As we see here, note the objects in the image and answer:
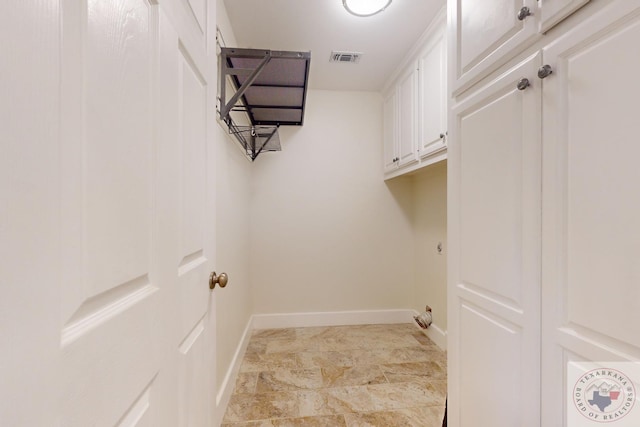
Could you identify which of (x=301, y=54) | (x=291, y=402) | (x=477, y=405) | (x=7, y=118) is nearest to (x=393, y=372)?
(x=291, y=402)

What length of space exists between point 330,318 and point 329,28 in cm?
A: 255

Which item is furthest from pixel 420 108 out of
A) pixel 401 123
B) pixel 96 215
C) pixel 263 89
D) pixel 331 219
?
pixel 96 215

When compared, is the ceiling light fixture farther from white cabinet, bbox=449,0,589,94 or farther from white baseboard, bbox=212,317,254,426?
white baseboard, bbox=212,317,254,426

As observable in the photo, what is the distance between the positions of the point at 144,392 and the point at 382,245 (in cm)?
264

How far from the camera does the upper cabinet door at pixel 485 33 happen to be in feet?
2.54

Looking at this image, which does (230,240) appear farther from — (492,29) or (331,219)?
(492,29)

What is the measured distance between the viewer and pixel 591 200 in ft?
2.04

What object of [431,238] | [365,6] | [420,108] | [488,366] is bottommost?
[488,366]

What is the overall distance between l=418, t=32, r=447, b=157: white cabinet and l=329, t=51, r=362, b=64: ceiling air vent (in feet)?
1.65

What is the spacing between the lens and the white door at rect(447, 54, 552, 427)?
2.51ft

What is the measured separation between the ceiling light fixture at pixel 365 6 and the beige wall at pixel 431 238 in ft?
3.70

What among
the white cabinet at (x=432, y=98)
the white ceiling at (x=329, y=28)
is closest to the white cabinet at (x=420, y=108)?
the white cabinet at (x=432, y=98)

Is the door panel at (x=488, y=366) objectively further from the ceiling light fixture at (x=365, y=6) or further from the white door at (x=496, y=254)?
the ceiling light fixture at (x=365, y=6)

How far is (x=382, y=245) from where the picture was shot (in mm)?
2984
